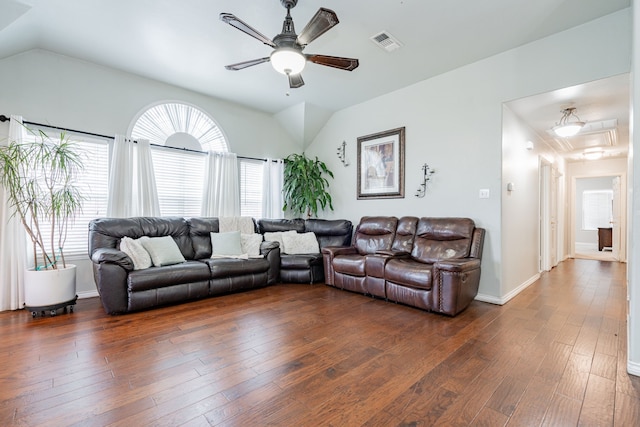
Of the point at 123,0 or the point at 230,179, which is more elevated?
the point at 123,0

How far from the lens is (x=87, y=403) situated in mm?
1599

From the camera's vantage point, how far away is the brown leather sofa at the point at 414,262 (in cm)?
302

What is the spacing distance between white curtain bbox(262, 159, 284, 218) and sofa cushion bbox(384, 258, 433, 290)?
279 centimetres

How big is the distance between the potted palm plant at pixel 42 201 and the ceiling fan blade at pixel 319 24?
2727 mm

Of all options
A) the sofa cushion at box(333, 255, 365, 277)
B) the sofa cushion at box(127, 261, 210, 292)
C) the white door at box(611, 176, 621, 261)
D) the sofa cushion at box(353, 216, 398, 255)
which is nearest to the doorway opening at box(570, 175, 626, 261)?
the white door at box(611, 176, 621, 261)

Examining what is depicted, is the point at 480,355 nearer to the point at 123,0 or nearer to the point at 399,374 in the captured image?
the point at 399,374

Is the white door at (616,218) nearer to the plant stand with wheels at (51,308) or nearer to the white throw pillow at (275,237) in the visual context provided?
the white throw pillow at (275,237)

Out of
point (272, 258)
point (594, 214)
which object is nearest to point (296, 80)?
point (272, 258)

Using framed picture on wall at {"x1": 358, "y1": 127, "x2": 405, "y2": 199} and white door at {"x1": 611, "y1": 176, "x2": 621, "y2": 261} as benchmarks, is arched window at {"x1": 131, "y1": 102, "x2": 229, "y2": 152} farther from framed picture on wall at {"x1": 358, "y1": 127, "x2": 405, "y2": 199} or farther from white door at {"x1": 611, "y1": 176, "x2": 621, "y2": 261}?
white door at {"x1": 611, "y1": 176, "x2": 621, "y2": 261}

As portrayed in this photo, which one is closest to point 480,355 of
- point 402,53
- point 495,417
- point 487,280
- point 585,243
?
point 495,417

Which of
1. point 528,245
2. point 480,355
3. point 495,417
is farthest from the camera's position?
point 528,245

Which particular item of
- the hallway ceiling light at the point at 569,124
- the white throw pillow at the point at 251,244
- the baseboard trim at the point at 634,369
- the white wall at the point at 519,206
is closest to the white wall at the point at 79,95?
the white throw pillow at the point at 251,244

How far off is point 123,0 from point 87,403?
3130mm

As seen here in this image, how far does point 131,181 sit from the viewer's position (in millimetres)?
3938
